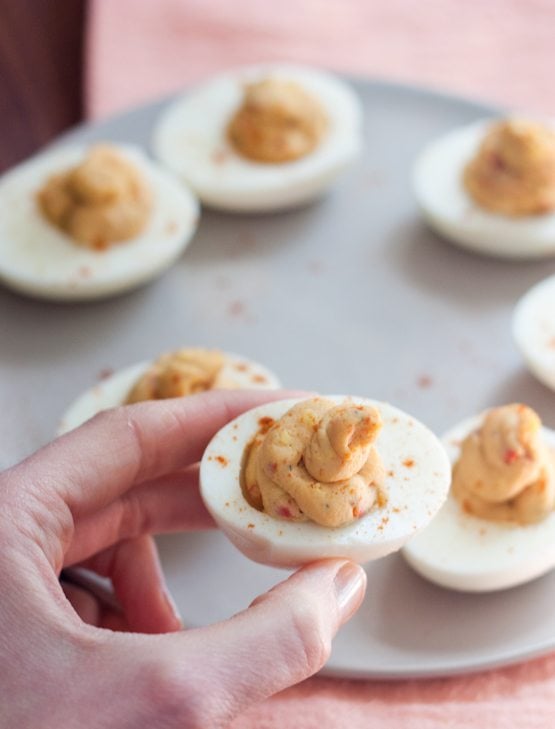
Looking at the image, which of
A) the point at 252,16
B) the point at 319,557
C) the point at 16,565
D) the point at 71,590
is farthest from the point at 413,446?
the point at 252,16

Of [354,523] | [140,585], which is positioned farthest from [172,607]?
[354,523]

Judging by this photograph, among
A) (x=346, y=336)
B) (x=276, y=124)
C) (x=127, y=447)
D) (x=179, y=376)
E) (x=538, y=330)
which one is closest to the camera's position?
(x=127, y=447)

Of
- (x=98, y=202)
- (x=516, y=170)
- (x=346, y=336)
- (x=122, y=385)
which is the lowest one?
(x=346, y=336)

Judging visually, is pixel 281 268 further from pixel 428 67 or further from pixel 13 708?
pixel 13 708

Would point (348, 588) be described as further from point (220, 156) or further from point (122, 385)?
point (220, 156)

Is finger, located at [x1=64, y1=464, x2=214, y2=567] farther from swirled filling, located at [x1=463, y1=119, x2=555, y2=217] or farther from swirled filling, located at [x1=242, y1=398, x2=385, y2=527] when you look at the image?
swirled filling, located at [x1=463, y1=119, x2=555, y2=217]

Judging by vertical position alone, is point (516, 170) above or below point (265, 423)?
below

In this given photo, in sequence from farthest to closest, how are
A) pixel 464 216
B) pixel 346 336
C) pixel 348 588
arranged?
pixel 464 216 → pixel 346 336 → pixel 348 588

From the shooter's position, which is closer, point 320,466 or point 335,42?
point 320,466

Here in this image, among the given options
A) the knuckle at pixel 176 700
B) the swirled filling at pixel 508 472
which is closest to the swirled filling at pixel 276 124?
the swirled filling at pixel 508 472
